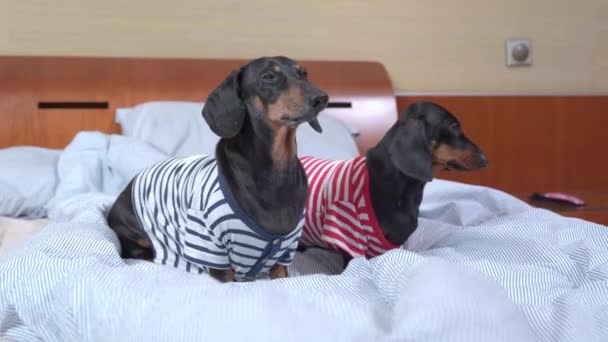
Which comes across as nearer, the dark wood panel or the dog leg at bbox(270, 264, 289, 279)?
the dog leg at bbox(270, 264, 289, 279)

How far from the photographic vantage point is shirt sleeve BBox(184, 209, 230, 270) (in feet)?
2.99

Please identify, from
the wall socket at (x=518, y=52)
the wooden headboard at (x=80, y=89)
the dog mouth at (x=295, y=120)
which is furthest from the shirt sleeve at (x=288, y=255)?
the wall socket at (x=518, y=52)

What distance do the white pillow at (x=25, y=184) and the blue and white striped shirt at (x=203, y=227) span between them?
527 millimetres

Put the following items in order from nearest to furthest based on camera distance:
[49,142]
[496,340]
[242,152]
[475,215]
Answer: [496,340], [242,152], [475,215], [49,142]

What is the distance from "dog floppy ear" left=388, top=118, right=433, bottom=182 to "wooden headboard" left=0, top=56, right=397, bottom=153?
891 mm

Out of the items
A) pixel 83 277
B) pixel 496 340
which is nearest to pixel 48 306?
pixel 83 277

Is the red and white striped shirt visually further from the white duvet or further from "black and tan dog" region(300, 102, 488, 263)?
the white duvet

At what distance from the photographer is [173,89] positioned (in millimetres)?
1898

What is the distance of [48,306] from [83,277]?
0.24 ft

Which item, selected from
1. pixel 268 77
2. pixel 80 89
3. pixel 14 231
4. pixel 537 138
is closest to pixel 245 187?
pixel 268 77

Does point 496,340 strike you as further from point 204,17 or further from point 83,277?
point 204,17

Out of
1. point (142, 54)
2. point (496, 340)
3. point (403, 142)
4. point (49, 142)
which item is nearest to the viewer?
point (496, 340)

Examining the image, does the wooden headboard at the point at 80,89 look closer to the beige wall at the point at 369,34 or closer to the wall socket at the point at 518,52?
the beige wall at the point at 369,34

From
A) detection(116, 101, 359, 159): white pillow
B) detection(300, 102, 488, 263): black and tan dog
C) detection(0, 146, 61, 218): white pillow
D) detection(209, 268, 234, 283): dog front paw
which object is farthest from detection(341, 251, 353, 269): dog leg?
detection(0, 146, 61, 218): white pillow
